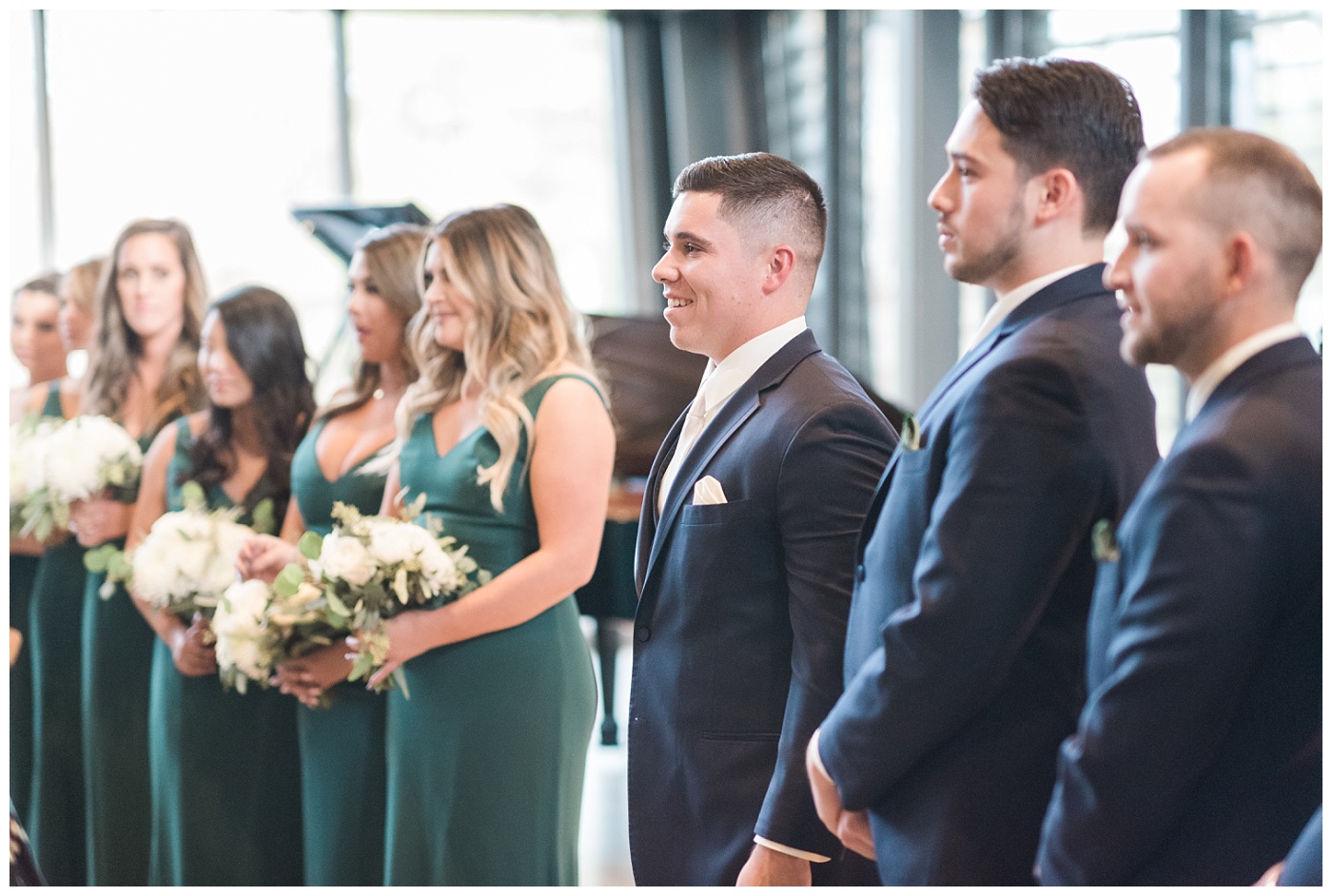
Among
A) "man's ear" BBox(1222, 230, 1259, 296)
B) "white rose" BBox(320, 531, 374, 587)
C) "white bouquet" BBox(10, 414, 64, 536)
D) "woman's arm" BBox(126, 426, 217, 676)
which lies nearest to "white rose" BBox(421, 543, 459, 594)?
"white rose" BBox(320, 531, 374, 587)

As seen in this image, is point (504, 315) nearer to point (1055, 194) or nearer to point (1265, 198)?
point (1055, 194)

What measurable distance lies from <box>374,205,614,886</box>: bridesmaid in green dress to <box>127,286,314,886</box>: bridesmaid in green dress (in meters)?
0.49

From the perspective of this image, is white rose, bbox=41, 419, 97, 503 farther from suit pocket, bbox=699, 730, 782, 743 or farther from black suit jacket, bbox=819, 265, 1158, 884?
black suit jacket, bbox=819, 265, 1158, 884

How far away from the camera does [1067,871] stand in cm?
178

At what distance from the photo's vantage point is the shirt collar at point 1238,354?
69.9 inches

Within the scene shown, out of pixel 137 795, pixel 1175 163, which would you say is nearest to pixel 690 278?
pixel 1175 163

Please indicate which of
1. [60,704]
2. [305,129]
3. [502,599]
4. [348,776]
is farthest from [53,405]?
[305,129]

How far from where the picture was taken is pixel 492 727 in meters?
2.82

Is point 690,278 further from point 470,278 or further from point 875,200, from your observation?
point 875,200

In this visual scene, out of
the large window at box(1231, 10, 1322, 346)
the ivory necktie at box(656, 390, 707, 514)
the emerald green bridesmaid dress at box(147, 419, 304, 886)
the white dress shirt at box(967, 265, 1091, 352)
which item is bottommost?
the emerald green bridesmaid dress at box(147, 419, 304, 886)

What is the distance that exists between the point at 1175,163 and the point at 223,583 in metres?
2.31

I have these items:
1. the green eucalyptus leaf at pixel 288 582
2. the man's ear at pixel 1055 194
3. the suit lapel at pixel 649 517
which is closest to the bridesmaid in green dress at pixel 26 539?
the green eucalyptus leaf at pixel 288 582

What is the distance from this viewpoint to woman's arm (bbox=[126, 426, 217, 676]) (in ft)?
10.3

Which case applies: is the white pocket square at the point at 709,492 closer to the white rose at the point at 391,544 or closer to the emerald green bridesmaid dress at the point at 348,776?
the white rose at the point at 391,544
